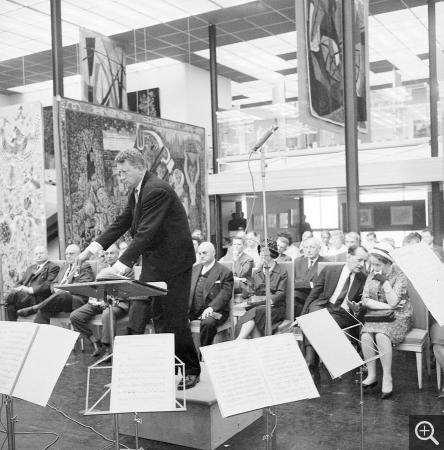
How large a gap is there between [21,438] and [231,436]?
57.7 inches

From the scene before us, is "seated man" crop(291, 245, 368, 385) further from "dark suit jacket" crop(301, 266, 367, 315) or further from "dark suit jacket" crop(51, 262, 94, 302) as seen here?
"dark suit jacket" crop(51, 262, 94, 302)

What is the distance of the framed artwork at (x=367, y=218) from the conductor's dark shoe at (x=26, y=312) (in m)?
10.7

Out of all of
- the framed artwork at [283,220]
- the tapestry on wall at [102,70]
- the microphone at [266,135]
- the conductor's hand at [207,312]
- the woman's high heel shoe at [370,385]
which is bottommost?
the woman's high heel shoe at [370,385]

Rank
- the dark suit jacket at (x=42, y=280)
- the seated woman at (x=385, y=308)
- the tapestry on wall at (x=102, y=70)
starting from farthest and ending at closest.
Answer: the tapestry on wall at (x=102, y=70)
the dark suit jacket at (x=42, y=280)
the seated woman at (x=385, y=308)

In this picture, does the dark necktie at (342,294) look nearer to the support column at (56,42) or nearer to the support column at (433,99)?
the support column at (56,42)

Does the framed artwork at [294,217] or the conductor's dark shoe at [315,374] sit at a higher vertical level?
the framed artwork at [294,217]

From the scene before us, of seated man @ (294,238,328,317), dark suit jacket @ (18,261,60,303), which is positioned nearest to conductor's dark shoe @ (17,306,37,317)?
dark suit jacket @ (18,261,60,303)

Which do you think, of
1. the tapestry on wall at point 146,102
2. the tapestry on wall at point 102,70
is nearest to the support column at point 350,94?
the tapestry on wall at point 102,70

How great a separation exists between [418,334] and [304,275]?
6.67 feet

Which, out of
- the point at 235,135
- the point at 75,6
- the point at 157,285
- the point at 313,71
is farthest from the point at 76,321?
the point at 235,135

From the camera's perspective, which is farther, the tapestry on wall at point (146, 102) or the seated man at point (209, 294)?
the tapestry on wall at point (146, 102)

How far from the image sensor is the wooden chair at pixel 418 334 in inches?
191

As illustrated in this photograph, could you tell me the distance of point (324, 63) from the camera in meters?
7.52

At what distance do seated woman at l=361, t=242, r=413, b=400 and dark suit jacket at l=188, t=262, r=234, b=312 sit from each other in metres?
1.42
